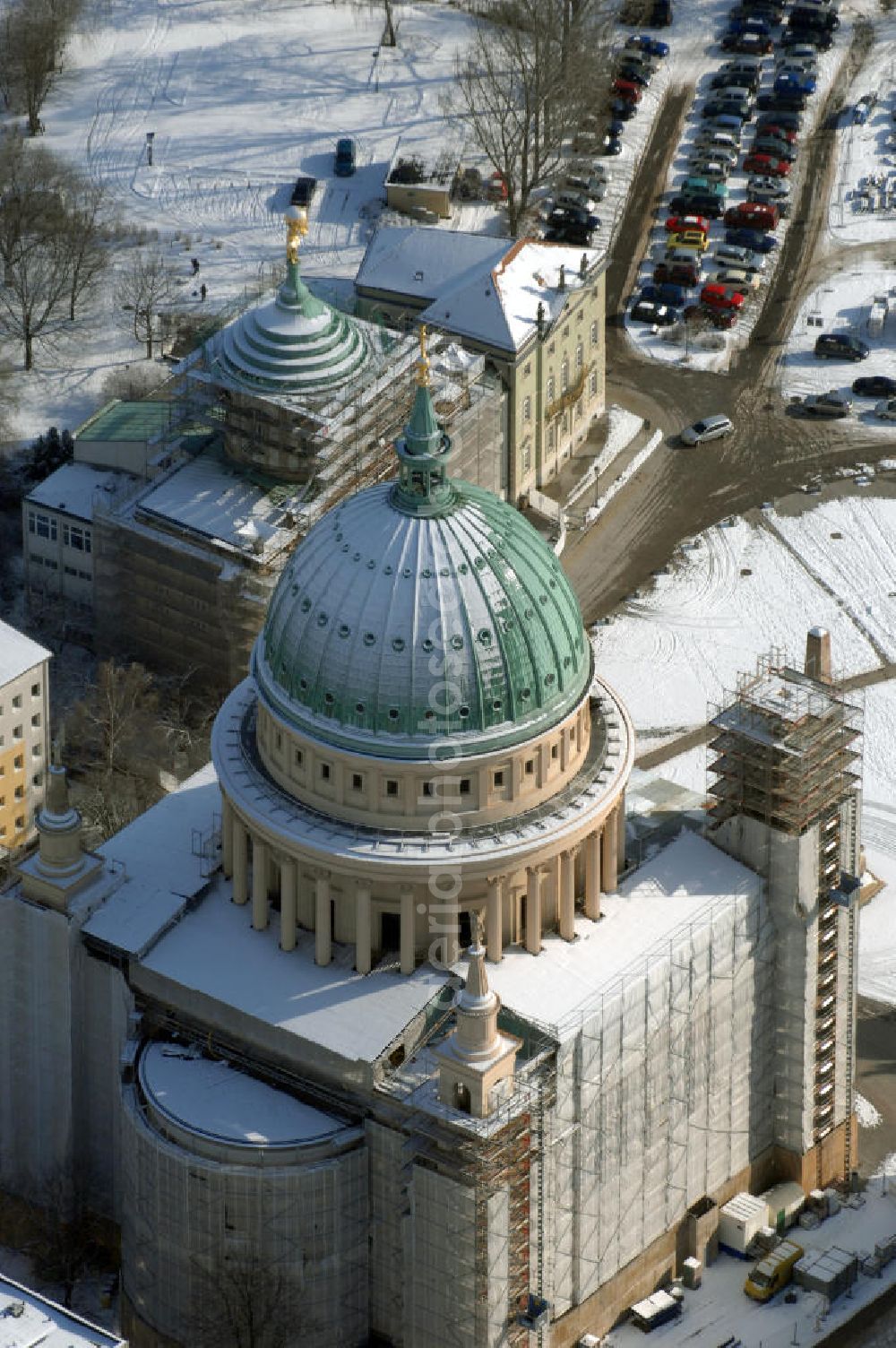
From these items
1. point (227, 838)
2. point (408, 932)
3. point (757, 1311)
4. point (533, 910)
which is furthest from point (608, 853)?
point (757, 1311)

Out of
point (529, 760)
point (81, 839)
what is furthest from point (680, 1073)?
point (81, 839)

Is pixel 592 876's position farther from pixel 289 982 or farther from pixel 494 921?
pixel 289 982

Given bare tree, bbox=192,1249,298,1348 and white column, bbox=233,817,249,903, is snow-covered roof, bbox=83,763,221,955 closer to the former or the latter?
white column, bbox=233,817,249,903

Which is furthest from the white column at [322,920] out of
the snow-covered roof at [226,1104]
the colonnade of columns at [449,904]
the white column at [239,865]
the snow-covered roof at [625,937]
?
the snow-covered roof at [226,1104]

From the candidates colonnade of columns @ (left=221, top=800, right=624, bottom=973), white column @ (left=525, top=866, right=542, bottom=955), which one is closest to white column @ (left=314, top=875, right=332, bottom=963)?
colonnade of columns @ (left=221, top=800, right=624, bottom=973)

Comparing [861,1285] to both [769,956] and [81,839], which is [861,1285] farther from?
[81,839]
